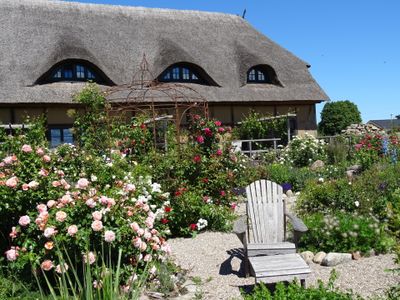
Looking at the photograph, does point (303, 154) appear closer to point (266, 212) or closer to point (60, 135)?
point (60, 135)

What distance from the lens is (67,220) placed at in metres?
4.23

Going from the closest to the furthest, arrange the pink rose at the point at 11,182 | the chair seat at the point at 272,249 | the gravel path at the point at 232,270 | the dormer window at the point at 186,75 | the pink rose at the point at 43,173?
the pink rose at the point at 11,182 → the gravel path at the point at 232,270 → the pink rose at the point at 43,173 → the chair seat at the point at 272,249 → the dormer window at the point at 186,75

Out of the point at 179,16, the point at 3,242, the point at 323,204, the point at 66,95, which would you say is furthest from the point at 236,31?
the point at 3,242

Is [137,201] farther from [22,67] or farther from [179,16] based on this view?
[179,16]

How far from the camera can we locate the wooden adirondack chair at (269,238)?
4.35 metres

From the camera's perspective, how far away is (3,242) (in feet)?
17.4

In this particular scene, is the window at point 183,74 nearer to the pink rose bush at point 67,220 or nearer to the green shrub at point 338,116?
the green shrub at point 338,116

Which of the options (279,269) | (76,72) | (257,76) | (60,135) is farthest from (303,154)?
(279,269)

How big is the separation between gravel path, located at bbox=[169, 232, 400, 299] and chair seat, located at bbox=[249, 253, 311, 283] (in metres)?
0.33

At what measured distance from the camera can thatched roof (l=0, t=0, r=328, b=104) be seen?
47.6ft

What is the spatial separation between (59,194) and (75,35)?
39.8 ft

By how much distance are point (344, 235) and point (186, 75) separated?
39.6 feet

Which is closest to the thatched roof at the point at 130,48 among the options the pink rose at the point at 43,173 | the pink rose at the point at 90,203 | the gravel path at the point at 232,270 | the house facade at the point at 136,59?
the house facade at the point at 136,59

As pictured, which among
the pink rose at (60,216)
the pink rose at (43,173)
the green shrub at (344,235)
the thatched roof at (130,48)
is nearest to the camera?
the pink rose at (60,216)
